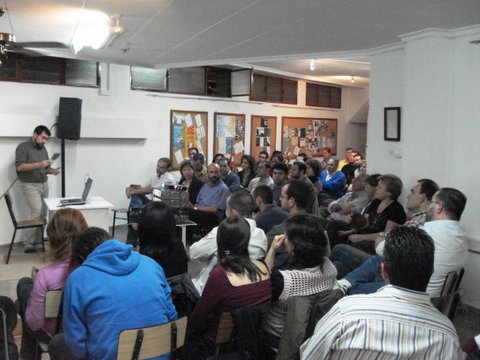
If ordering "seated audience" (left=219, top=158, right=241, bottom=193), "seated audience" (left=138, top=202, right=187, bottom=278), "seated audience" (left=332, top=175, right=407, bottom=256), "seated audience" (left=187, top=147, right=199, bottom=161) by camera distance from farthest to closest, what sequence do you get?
"seated audience" (left=187, top=147, right=199, bottom=161) → "seated audience" (left=219, top=158, right=241, bottom=193) → "seated audience" (left=332, top=175, right=407, bottom=256) → "seated audience" (left=138, top=202, right=187, bottom=278)

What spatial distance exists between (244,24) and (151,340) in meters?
3.04

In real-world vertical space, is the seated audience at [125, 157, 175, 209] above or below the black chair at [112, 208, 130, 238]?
above

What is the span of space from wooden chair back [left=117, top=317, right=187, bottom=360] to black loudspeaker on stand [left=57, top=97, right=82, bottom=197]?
16.1 ft

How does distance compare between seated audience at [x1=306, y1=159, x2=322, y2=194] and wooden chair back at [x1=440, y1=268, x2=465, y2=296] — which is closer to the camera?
wooden chair back at [x1=440, y1=268, x2=465, y2=296]

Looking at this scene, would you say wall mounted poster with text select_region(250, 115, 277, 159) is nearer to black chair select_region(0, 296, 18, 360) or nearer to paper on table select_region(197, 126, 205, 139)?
paper on table select_region(197, 126, 205, 139)

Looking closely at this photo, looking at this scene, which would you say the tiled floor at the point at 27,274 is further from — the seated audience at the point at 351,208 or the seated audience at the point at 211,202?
the seated audience at the point at 211,202

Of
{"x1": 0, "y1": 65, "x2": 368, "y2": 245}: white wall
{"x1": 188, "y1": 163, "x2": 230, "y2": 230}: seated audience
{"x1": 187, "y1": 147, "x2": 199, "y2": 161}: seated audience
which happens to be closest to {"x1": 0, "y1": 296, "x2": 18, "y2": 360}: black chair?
{"x1": 188, "y1": 163, "x2": 230, "y2": 230}: seated audience

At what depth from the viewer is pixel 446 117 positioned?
4.25 m

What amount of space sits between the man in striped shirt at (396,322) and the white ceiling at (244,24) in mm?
2502

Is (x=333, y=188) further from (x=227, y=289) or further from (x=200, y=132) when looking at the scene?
(x=227, y=289)

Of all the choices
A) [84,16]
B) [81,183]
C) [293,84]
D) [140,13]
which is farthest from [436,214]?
[293,84]

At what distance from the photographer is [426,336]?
4.45ft

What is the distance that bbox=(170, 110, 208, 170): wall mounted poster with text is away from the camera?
25.5 feet

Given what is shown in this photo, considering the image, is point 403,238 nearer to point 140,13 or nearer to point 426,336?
point 426,336
